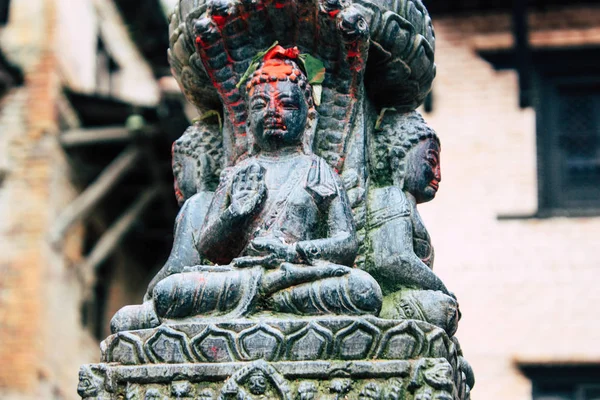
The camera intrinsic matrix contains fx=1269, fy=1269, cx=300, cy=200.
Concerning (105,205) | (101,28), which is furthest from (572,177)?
(101,28)

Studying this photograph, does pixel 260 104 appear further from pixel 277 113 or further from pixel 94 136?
pixel 94 136

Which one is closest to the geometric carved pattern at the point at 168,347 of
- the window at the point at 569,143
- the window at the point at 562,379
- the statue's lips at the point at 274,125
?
the statue's lips at the point at 274,125

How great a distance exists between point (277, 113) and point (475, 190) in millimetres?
9106

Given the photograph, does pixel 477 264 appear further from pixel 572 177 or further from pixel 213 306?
pixel 213 306

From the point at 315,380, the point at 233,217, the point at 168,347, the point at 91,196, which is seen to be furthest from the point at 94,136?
the point at 315,380

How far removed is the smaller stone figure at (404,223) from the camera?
475cm

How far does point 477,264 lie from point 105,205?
8.98m

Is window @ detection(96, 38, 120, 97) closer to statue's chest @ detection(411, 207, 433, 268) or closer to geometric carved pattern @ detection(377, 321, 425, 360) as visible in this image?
statue's chest @ detection(411, 207, 433, 268)

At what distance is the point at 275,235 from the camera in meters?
4.80

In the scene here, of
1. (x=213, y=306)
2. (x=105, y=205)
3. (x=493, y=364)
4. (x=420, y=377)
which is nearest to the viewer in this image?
(x=420, y=377)

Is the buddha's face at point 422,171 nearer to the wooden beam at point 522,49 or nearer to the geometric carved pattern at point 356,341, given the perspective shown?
the geometric carved pattern at point 356,341

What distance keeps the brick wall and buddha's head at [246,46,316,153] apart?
27.6 feet

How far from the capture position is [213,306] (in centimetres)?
461

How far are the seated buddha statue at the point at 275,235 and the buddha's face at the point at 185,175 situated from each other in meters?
0.47
